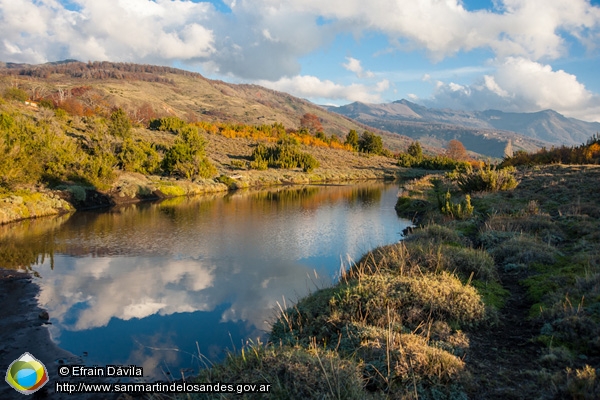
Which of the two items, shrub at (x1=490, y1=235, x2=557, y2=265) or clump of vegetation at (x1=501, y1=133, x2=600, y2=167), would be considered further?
clump of vegetation at (x1=501, y1=133, x2=600, y2=167)

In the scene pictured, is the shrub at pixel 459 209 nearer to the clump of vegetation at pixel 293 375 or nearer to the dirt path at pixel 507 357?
the dirt path at pixel 507 357

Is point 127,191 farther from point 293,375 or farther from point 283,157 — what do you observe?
point 283,157

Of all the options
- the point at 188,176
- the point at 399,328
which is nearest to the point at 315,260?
the point at 399,328

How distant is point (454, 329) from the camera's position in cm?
709

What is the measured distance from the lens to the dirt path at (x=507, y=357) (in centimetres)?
509

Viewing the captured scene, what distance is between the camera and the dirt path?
5086 mm

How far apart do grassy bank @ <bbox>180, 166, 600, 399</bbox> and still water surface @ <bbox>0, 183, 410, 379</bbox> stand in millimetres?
2155

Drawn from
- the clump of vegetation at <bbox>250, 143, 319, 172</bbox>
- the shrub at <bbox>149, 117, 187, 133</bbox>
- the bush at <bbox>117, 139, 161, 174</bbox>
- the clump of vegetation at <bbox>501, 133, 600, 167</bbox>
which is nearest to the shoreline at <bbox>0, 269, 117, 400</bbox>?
the bush at <bbox>117, 139, 161, 174</bbox>

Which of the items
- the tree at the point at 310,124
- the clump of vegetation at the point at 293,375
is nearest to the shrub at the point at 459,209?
the clump of vegetation at the point at 293,375

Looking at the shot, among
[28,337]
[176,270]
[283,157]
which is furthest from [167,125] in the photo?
[28,337]

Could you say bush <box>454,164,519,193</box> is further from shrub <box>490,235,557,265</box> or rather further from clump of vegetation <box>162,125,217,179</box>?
clump of vegetation <box>162,125,217,179</box>

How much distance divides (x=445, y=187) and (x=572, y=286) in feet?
80.4

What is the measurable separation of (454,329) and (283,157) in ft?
165

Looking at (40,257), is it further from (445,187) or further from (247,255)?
(445,187)
